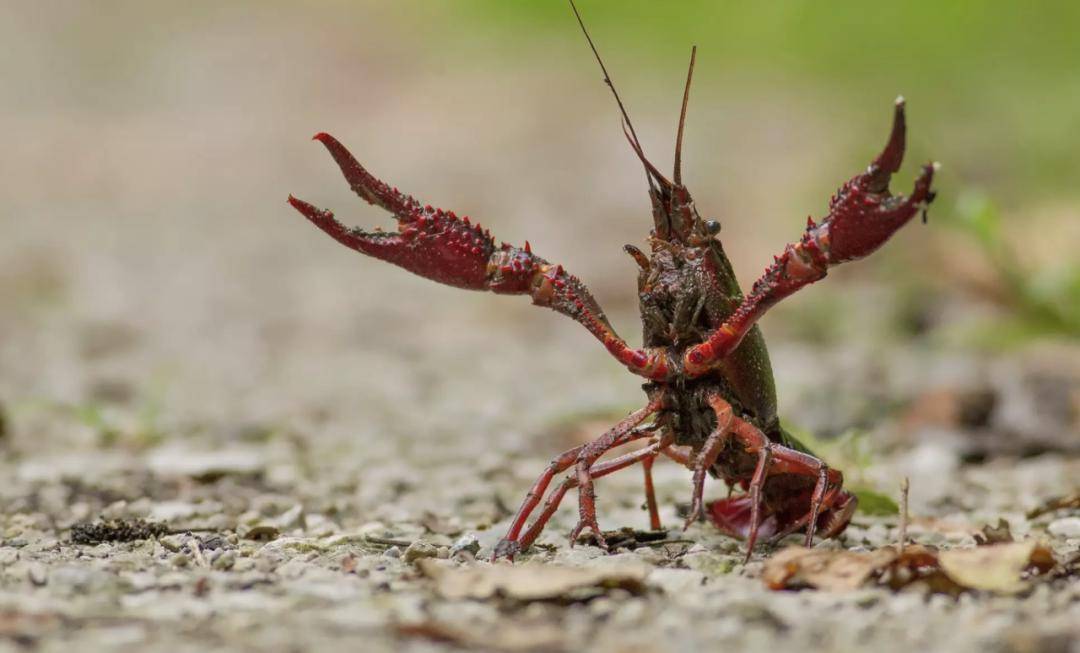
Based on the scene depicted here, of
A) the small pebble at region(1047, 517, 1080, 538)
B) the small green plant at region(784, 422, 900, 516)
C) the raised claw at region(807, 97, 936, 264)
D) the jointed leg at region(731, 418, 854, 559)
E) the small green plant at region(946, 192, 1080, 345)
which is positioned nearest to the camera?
the raised claw at region(807, 97, 936, 264)

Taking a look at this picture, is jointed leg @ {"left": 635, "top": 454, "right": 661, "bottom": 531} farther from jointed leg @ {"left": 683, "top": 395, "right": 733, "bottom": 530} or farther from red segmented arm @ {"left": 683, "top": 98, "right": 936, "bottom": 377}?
red segmented arm @ {"left": 683, "top": 98, "right": 936, "bottom": 377}

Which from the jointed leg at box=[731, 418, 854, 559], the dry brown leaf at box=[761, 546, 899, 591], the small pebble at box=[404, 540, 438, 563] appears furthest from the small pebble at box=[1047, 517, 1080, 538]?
the small pebble at box=[404, 540, 438, 563]

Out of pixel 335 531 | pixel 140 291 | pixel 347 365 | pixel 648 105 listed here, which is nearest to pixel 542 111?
pixel 648 105

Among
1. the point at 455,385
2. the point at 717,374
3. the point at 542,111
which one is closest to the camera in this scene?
the point at 717,374

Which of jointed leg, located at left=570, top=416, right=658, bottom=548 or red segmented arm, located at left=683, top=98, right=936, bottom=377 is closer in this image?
red segmented arm, located at left=683, top=98, right=936, bottom=377

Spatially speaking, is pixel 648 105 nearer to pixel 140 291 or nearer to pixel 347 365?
pixel 140 291

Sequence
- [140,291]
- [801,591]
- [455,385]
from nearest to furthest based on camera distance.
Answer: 1. [801,591]
2. [455,385]
3. [140,291]
